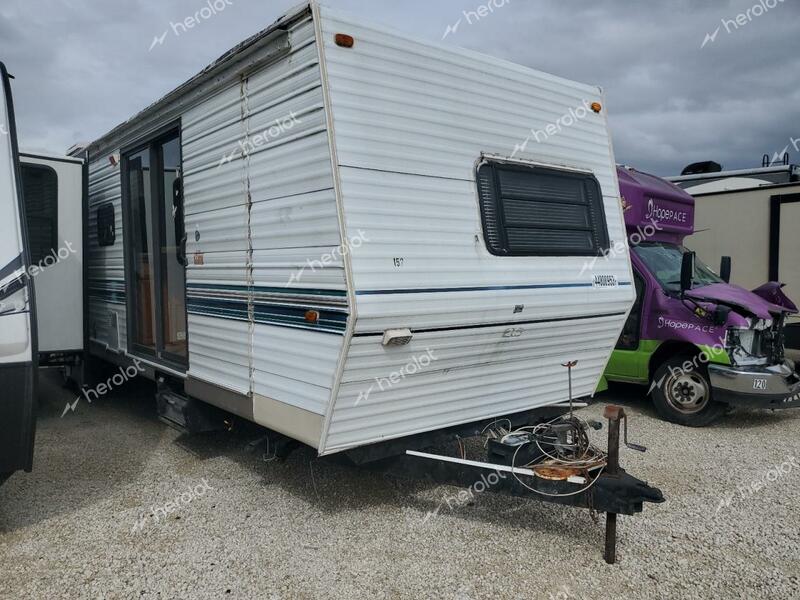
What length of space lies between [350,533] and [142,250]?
331cm

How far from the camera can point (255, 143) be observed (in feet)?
12.5

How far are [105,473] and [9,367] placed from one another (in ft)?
5.19

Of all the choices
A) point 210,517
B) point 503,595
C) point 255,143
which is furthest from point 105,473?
point 503,595

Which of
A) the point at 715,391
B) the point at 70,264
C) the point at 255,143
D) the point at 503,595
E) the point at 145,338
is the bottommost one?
the point at 503,595

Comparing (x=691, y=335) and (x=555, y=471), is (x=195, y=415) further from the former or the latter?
(x=691, y=335)

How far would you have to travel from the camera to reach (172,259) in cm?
526

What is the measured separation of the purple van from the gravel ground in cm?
74

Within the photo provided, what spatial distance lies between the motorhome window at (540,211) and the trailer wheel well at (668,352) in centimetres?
236

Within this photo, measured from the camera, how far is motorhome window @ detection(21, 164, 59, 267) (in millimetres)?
6090

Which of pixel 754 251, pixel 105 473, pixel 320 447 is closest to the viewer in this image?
pixel 320 447

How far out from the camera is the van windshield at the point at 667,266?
6.67 m

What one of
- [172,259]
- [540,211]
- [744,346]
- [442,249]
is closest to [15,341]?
[172,259]

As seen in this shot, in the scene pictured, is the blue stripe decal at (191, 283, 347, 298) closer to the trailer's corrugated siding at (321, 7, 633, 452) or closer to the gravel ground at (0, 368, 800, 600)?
the trailer's corrugated siding at (321, 7, 633, 452)

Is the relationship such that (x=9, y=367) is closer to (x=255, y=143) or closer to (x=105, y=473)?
(x=105, y=473)
